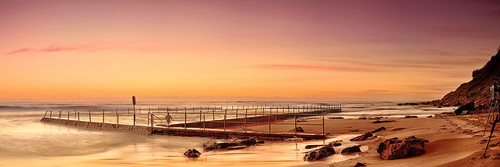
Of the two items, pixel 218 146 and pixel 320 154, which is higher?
pixel 320 154

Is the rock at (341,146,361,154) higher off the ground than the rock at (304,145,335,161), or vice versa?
the rock at (341,146,361,154)

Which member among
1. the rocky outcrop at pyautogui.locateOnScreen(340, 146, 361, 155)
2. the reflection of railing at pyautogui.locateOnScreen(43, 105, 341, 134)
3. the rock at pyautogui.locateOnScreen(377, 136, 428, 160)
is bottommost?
the reflection of railing at pyautogui.locateOnScreen(43, 105, 341, 134)

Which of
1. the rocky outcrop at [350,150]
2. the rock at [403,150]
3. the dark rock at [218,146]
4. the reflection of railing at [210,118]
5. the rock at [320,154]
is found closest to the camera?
the rock at [403,150]

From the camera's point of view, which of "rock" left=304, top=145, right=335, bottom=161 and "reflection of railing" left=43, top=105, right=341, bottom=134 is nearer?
"rock" left=304, top=145, right=335, bottom=161

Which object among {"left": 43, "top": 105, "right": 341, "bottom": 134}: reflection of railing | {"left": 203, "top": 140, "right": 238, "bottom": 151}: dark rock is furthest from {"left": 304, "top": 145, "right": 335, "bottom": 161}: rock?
{"left": 203, "top": 140, "right": 238, "bottom": 151}: dark rock

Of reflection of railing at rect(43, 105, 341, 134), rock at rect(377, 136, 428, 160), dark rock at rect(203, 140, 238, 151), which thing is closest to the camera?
rock at rect(377, 136, 428, 160)

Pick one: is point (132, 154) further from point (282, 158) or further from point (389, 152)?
point (389, 152)

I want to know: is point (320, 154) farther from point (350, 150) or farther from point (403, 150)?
point (403, 150)

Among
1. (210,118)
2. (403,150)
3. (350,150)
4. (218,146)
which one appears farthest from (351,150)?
(210,118)

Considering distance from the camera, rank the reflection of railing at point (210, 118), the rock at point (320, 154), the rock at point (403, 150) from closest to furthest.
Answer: the rock at point (403, 150)
the rock at point (320, 154)
the reflection of railing at point (210, 118)

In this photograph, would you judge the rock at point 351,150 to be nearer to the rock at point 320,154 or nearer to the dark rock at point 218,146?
the rock at point 320,154

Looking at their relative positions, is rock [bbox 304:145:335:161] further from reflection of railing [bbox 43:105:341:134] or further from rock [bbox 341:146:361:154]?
reflection of railing [bbox 43:105:341:134]


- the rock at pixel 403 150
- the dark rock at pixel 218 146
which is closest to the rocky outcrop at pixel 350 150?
the rock at pixel 403 150

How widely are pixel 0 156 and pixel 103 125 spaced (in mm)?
11800
